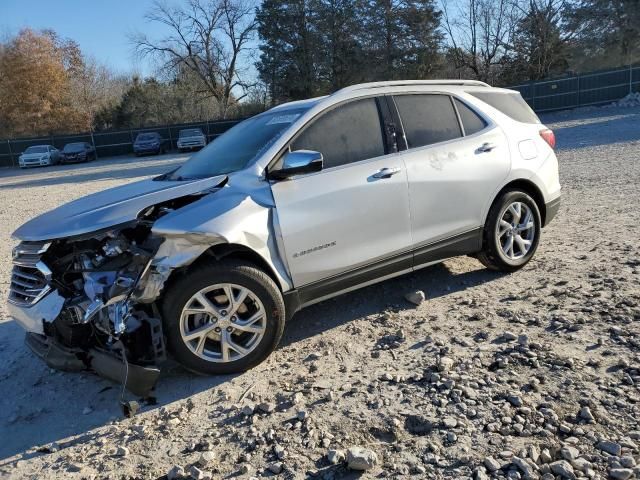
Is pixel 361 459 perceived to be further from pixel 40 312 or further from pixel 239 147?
pixel 239 147

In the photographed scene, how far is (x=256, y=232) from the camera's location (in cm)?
366

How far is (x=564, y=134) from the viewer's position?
1917cm

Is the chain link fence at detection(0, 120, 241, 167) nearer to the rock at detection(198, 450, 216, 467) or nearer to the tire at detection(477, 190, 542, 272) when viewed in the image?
the tire at detection(477, 190, 542, 272)

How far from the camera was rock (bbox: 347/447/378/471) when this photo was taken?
2.61 m

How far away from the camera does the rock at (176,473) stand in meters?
2.71

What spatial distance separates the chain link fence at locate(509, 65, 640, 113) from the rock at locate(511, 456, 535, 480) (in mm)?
29745

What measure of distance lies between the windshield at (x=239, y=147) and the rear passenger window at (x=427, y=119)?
94cm

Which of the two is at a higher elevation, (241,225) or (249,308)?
(241,225)

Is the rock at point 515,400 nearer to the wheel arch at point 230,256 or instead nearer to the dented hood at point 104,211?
the wheel arch at point 230,256

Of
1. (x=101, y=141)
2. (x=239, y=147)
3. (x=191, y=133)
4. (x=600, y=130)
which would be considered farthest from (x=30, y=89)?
(x=239, y=147)

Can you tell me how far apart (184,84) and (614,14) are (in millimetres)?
36822

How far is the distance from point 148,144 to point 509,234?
31.7 meters

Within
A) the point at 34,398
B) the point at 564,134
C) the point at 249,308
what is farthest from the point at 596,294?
the point at 564,134

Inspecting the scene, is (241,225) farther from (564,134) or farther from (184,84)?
(184,84)
